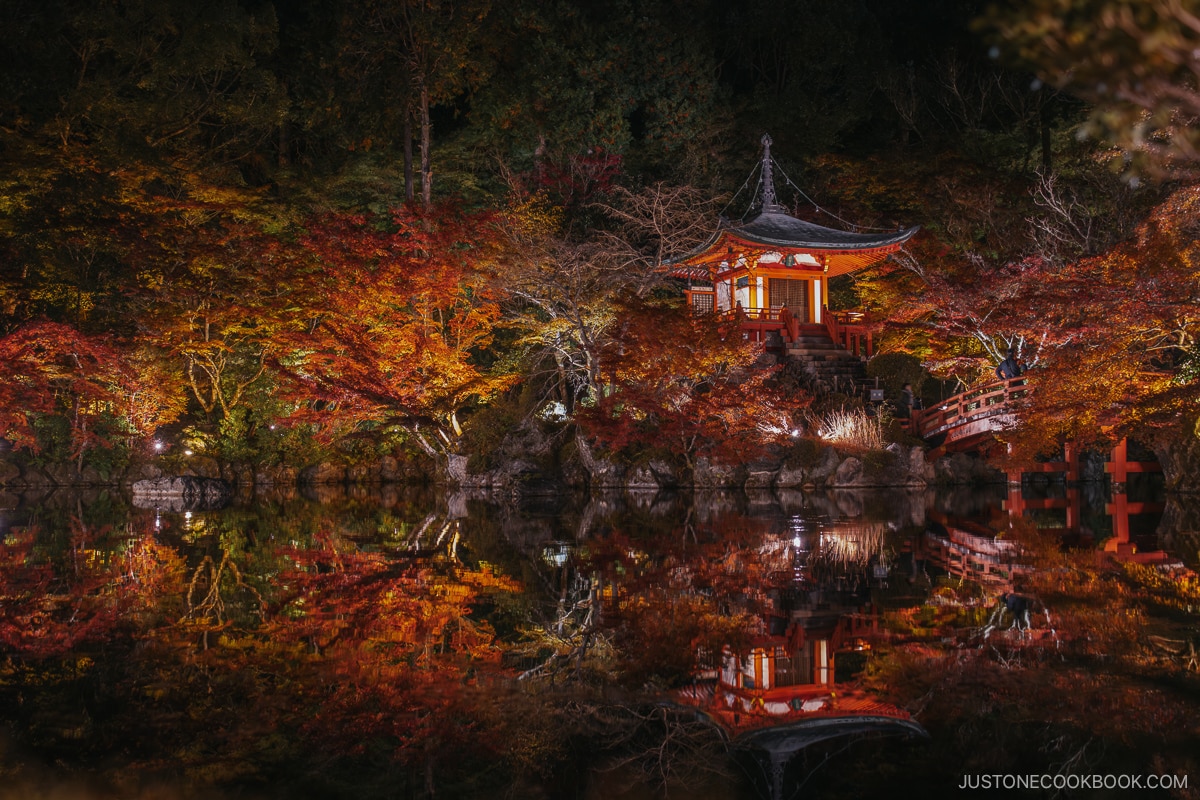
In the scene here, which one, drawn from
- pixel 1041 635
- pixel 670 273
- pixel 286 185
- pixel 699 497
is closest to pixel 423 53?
pixel 286 185

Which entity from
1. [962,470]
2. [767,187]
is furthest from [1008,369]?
[767,187]

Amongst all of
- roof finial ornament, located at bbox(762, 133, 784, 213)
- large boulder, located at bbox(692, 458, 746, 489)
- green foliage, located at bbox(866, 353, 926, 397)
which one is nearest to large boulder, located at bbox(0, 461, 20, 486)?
large boulder, located at bbox(692, 458, 746, 489)

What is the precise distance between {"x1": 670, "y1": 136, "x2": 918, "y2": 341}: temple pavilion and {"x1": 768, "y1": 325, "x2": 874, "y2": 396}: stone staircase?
0.40 m

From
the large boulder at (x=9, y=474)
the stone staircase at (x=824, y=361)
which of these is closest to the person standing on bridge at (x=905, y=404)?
the stone staircase at (x=824, y=361)

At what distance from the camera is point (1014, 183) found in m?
24.6

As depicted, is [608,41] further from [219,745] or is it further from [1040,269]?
[219,745]

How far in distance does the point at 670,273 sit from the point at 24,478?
1729cm

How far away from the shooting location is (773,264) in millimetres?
24656

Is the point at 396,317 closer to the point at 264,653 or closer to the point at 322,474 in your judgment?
the point at 322,474

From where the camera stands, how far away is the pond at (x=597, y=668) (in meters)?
3.72

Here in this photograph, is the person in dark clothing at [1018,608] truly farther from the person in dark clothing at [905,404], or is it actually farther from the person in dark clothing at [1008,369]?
the person in dark clothing at [905,404]

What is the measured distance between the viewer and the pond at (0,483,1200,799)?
3725mm

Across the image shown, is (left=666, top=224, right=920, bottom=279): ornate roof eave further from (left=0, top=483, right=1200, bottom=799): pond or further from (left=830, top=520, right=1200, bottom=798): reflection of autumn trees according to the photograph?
(left=830, top=520, right=1200, bottom=798): reflection of autumn trees

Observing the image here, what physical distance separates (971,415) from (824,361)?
15.3 ft
